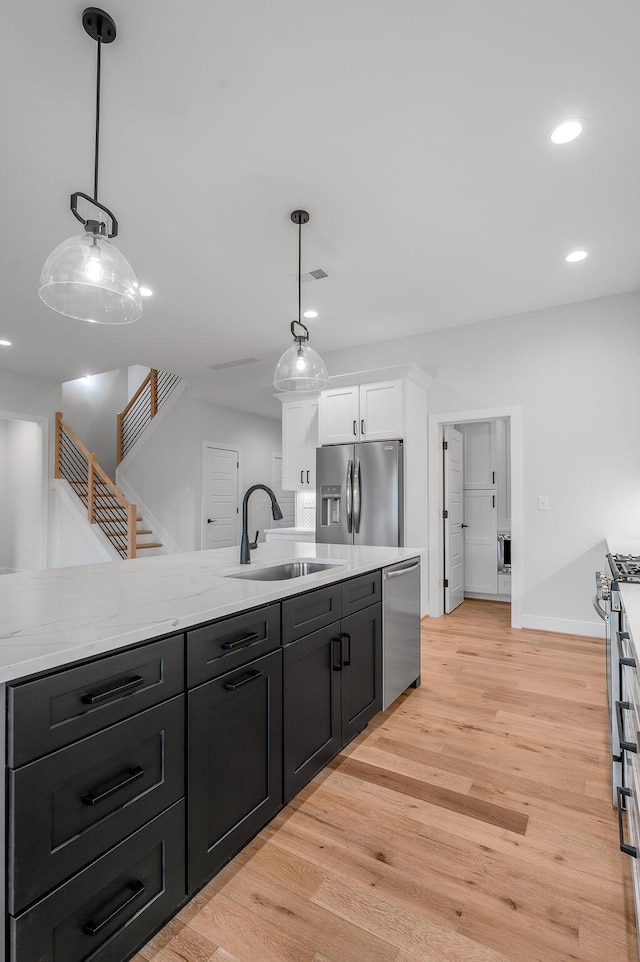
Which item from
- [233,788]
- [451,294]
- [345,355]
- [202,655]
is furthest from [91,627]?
[345,355]

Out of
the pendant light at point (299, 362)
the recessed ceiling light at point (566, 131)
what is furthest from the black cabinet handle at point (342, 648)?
the recessed ceiling light at point (566, 131)

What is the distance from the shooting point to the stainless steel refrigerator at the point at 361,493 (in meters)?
4.31

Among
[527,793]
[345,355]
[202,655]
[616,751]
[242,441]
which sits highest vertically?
[345,355]

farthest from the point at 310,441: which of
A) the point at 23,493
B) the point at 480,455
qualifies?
the point at 23,493

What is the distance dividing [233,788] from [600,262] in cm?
395

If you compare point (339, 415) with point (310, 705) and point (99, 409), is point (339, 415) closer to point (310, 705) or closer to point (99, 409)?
point (310, 705)

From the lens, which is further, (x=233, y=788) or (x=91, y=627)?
(x=233, y=788)

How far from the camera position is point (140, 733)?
119 centimetres

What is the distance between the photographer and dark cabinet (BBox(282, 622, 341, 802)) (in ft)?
5.81

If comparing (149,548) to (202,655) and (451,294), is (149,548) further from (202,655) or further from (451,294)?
(202,655)

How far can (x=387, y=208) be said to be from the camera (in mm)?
2766

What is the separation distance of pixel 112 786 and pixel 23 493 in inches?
276

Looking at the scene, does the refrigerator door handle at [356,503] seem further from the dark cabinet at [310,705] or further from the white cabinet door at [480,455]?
the dark cabinet at [310,705]

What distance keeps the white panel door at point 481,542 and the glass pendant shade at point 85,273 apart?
15.7 ft
